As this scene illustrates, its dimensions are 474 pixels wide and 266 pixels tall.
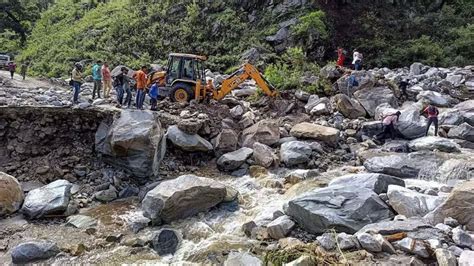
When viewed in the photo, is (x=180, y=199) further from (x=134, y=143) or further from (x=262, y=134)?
(x=262, y=134)

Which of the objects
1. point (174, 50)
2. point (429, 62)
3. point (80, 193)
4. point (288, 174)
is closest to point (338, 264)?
point (288, 174)

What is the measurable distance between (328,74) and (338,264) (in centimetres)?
1120

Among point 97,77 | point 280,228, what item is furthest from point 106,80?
point 280,228

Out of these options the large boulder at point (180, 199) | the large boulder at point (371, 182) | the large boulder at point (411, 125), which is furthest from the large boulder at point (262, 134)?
the large boulder at point (411, 125)

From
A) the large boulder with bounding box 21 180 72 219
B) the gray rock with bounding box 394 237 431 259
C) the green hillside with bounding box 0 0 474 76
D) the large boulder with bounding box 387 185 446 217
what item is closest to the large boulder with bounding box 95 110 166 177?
the large boulder with bounding box 21 180 72 219

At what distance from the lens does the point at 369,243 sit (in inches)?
271

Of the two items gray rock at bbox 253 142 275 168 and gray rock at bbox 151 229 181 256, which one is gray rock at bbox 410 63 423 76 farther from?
gray rock at bbox 151 229 181 256

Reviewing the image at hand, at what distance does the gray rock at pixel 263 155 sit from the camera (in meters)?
11.8

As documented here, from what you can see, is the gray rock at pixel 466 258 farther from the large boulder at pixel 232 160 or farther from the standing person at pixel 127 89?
the standing person at pixel 127 89

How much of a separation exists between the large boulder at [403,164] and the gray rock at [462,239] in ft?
12.5

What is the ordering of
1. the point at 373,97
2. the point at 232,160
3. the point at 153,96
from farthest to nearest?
the point at 373,97
the point at 153,96
the point at 232,160

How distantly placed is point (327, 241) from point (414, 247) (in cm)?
139

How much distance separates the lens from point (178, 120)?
12758 millimetres

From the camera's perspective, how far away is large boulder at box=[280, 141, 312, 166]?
1181cm
